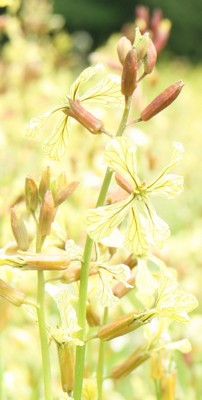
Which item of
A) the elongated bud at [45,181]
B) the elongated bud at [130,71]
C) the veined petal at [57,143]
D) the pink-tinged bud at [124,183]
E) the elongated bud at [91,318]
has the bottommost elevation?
the elongated bud at [91,318]

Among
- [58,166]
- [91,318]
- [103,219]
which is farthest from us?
[58,166]

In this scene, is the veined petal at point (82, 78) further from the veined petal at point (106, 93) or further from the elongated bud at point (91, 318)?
the elongated bud at point (91, 318)

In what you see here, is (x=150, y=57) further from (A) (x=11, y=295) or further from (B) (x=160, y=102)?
(A) (x=11, y=295)

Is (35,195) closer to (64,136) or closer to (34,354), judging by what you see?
(64,136)

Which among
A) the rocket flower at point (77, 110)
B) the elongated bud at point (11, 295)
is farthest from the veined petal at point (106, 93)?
the elongated bud at point (11, 295)

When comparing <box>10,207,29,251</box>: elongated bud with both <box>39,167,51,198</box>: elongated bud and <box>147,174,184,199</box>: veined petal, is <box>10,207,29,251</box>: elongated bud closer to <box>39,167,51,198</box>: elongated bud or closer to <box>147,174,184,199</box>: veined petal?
<box>39,167,51,198</box>: elongated bud

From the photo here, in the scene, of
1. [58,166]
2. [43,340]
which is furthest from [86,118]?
[58,166]
